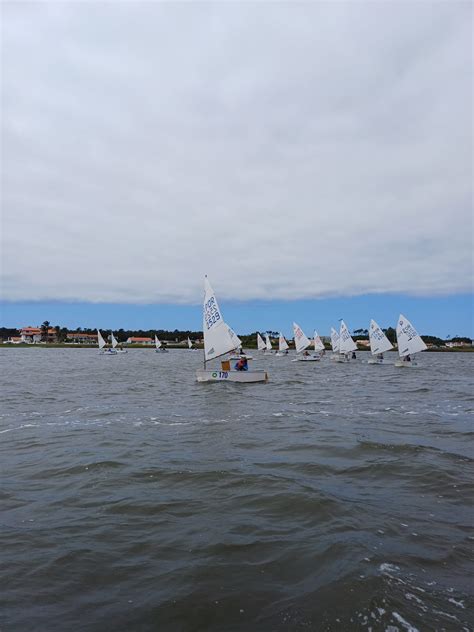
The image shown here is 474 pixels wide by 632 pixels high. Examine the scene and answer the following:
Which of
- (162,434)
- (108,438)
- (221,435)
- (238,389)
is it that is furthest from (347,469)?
(238,389)

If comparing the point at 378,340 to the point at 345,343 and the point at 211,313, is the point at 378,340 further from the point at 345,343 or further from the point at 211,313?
the point at 211,313

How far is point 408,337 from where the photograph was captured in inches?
Result: 2210

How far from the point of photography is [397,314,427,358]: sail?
2190 inches

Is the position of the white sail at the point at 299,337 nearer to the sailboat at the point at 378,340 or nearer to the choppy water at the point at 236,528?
the sailboat at the point at 378,340

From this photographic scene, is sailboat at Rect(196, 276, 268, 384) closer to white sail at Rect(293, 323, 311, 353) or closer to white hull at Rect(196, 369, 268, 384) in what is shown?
white hull at Rect(196, 369, 268, 384)

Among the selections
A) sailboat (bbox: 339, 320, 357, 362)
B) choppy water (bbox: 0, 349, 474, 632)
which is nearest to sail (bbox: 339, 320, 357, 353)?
sailboat (bbox: 339, 320, 357, 362)

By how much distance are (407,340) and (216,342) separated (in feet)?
107

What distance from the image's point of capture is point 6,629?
4.64 m

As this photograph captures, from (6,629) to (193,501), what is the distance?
13.4 ft

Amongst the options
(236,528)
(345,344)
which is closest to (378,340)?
(345,344)

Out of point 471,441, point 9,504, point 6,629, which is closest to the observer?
point 6,629

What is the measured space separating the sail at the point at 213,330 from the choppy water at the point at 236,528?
16.7m

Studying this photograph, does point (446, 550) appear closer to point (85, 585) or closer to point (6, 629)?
point (85, 585)

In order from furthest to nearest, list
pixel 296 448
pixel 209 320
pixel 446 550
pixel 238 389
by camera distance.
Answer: pixel 209 320
pixel 238 389
pixel 296 448
pixel 446 550
